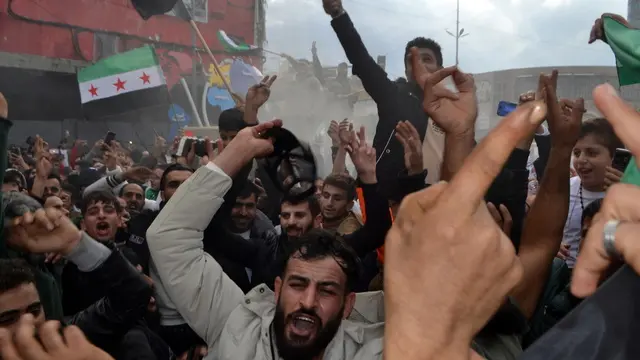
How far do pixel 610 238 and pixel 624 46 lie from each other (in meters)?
1.29

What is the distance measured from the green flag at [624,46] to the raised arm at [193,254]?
1247mm

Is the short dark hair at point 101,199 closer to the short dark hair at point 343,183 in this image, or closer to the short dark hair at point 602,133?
the short dark hair at point 343,183

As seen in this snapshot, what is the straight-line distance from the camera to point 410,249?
0.65 metres

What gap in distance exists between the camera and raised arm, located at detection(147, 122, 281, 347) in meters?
1.85

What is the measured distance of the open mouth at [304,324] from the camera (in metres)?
1.74

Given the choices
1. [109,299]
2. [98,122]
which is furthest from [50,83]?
[109,299]

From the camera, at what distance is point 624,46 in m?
1.81

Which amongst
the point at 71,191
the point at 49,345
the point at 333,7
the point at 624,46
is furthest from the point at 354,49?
the point at 71,191

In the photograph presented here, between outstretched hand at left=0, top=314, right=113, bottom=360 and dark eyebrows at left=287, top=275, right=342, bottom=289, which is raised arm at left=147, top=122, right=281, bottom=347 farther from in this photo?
outstretched hand at left=0, top=314, right=113, bottom=360

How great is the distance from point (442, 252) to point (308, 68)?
345 centimetres

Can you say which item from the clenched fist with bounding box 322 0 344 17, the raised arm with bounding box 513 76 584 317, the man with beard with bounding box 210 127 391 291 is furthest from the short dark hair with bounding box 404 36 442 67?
the raised arm with bounding box 513 76 584 317

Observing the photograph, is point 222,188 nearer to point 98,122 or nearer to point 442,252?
point 442,252

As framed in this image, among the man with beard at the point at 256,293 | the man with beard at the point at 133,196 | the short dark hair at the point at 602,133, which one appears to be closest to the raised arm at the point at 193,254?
the man with beard at the point at 256,293

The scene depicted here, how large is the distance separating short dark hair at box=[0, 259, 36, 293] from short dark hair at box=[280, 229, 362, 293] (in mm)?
769
